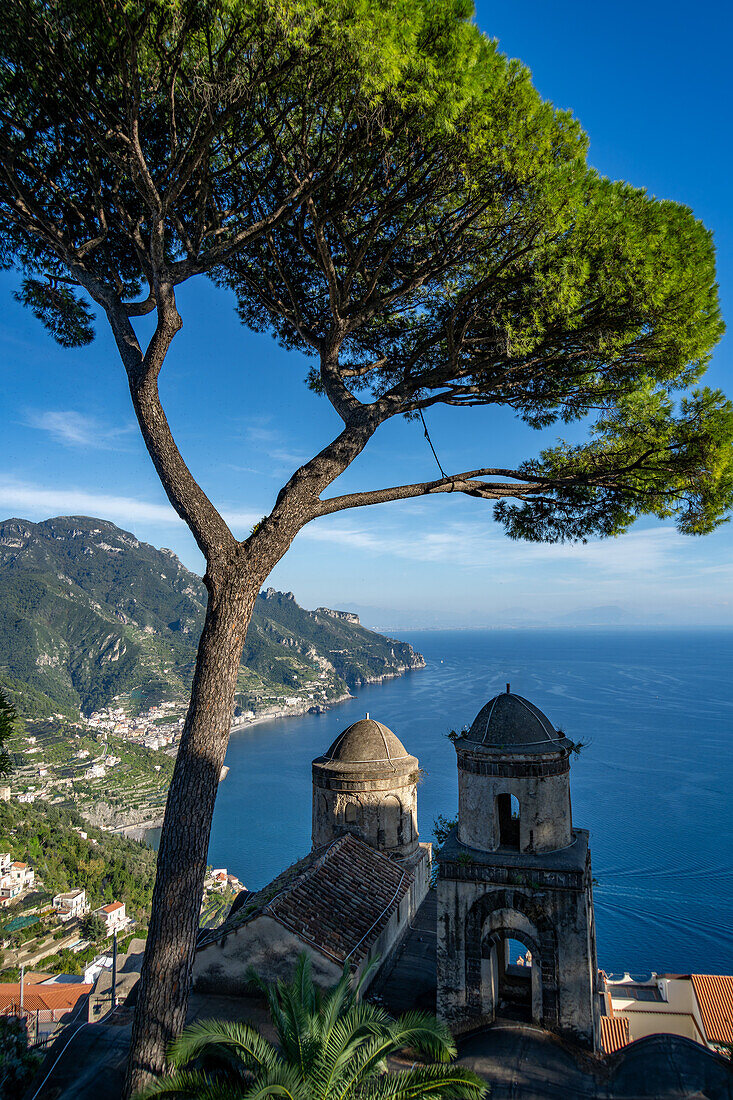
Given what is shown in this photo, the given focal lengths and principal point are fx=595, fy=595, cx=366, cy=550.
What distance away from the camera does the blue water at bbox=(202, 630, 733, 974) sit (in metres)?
31.4

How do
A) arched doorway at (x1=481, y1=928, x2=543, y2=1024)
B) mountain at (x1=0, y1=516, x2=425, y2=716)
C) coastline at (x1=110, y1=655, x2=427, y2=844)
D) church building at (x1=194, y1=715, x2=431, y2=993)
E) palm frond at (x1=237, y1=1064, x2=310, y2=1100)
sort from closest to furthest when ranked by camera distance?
palm frond at (x1=237, y1=1064, x2=310, y2=1100) < arched doorway at (x1=481, y1=928, x2=543, y2=1024) < church building at (x1=194, y1=715, x2=431, y2=993) < coastline at (x1=110, y1=655, x2=427, y2=844) < mountain at (x1=0, y1=516, x2=425, y2=716)

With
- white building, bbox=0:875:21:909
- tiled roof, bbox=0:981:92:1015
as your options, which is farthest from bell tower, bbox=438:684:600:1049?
white building, bbox=0:875:21:909

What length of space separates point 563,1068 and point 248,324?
31.1 feet

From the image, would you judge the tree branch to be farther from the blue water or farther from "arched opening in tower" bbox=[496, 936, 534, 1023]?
the blue water

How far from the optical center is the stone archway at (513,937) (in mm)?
6898

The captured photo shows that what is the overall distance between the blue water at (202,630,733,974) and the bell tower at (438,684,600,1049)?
1636 cm

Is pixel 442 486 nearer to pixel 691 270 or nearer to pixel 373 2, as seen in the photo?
pixel 691 270

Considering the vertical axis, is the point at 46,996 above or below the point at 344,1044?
below

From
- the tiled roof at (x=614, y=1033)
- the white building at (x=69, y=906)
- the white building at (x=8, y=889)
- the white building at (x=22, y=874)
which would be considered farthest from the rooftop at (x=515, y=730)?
the white building at (x=22, y=874)

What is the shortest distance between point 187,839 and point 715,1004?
61.2 ft

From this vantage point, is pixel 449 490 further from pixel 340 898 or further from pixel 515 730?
pixel 340 898

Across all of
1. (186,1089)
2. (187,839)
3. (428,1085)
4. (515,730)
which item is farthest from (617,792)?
(187,839)

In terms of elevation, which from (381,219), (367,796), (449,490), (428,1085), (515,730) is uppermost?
(381,219)

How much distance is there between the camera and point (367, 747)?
37.8 feet
